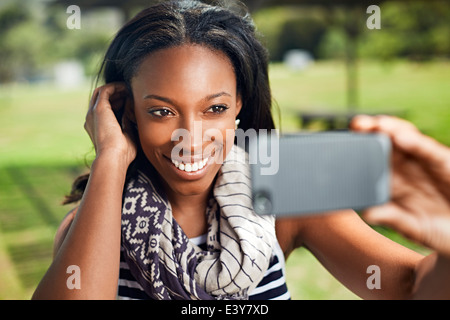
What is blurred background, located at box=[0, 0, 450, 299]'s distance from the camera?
3385 mm

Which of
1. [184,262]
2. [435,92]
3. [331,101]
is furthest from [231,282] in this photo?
[435,92]

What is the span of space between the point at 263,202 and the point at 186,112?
416mm

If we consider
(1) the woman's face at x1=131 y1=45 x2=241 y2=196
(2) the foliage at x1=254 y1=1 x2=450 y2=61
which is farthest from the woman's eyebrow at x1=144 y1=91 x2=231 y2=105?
(2) the foliage at x1=254 y1=1 x2=450 y2=61

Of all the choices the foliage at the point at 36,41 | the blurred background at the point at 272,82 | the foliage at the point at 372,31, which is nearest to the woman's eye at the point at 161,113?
the blurred background at the point at 272,82

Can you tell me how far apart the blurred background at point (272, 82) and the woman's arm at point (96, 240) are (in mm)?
369

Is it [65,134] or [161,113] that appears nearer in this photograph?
[161,113]

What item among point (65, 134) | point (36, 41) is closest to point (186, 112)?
point (65, 134)

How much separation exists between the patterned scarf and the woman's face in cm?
6

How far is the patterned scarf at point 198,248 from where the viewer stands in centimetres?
98

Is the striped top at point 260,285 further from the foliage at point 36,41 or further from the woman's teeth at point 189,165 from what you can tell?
the foliage at point 36,41

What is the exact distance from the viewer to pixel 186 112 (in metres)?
0.93

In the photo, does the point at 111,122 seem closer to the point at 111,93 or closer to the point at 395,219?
the point at 111,93

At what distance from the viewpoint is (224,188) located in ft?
3.45

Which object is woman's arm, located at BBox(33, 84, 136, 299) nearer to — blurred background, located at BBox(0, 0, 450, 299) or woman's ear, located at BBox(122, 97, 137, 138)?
woman's ear, located at BBox(122, 97, 137, 138)
